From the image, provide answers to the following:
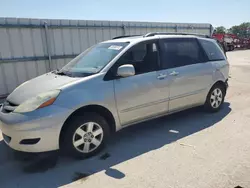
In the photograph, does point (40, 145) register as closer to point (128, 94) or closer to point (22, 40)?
point (128, 94)

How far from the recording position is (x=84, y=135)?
10.8ft

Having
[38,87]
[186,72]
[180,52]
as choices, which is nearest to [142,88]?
→ [186,72]

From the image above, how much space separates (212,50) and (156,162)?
3160mm

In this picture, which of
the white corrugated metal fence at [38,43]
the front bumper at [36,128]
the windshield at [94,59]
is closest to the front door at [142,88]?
the windshield at [94,59]

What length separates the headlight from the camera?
298 cm

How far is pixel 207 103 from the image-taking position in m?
5.03

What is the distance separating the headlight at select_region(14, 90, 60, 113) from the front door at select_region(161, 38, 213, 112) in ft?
6.89

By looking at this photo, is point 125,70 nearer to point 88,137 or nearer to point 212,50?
point 88,137

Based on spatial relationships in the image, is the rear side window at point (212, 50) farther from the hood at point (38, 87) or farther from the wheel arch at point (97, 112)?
the hood at point (38, 87)

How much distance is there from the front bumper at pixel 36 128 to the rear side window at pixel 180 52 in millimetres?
2117

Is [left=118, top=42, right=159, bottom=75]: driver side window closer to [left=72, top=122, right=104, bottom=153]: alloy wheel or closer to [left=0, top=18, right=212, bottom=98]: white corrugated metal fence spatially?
[left=72, top=122, right=104, bottom=153]: alloy wheel

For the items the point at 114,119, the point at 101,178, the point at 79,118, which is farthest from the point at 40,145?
the point at 114,119

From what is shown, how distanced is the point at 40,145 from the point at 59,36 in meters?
5.21

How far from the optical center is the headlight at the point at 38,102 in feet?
9.78
